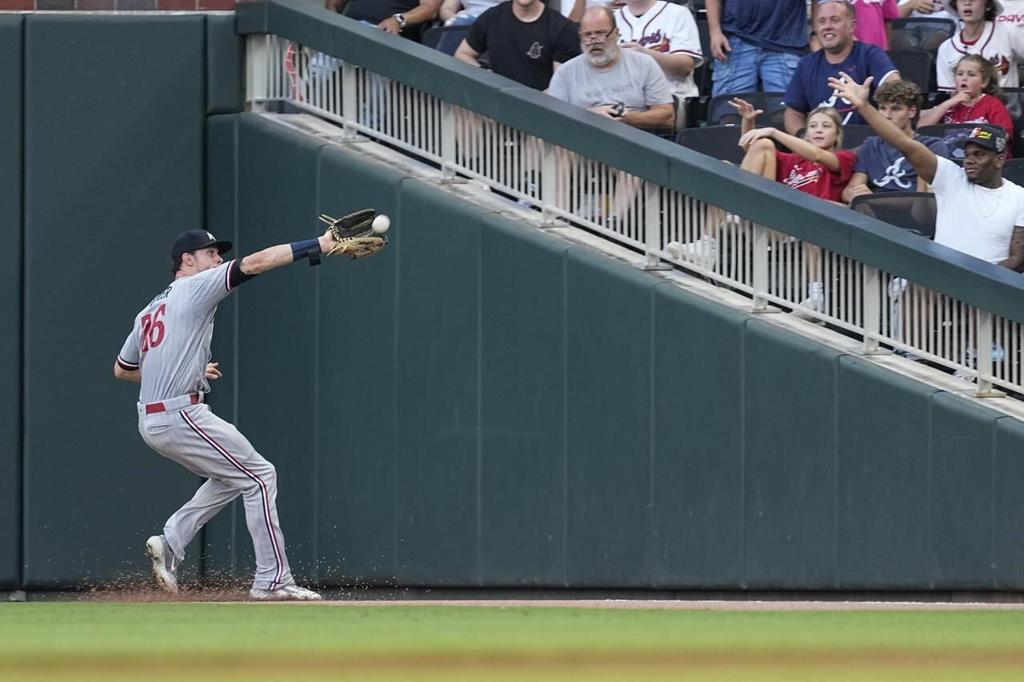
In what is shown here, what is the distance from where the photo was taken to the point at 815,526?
8516 millimetres

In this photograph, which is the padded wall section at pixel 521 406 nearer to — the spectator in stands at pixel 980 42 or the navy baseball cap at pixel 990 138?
the navy baseball cap at pixel 990 138

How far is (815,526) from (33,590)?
4315 mm

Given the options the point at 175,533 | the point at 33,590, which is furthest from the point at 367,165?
the point at 33,590

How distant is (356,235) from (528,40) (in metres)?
2.27

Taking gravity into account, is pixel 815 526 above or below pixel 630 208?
below

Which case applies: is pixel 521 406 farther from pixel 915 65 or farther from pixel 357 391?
pixel 915 65

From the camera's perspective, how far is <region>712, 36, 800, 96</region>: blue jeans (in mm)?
10461

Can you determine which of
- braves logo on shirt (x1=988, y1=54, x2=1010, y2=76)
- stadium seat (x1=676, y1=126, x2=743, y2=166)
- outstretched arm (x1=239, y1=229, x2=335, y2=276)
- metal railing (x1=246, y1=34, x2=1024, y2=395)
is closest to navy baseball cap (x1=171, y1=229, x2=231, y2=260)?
outstretched arm (x1=239, y1=229, x2=335, y2=276)

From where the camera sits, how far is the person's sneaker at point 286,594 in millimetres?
8719

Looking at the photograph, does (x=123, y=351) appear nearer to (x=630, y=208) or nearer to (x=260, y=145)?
(x=260, y=145)

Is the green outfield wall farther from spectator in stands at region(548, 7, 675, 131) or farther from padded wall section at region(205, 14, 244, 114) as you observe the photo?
spectator in stands at region(548, 7, 675, 131)

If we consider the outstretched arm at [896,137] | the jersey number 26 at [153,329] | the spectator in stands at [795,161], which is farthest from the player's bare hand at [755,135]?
the jersey number 26 at [153,329]

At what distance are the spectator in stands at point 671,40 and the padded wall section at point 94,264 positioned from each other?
252 cm

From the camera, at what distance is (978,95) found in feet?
31.3
